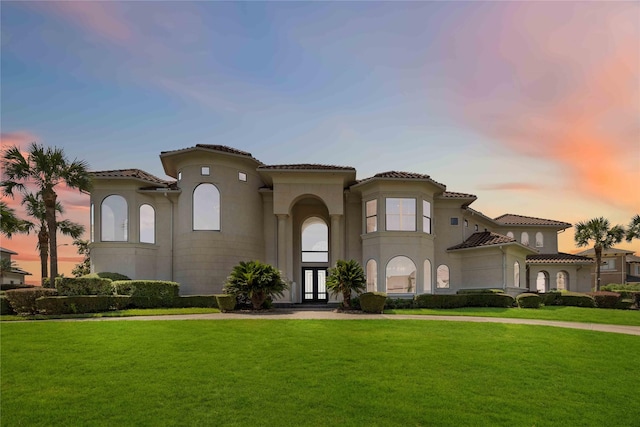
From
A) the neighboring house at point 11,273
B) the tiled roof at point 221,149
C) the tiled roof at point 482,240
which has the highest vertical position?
the tiled roof at point 221,149

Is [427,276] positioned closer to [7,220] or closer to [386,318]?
[386,318]

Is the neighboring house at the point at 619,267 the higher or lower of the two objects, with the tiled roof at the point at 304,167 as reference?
lower

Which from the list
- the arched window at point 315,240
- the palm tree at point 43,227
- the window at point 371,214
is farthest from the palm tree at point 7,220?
the window at point 371,214

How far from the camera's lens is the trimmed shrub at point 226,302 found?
22.7m

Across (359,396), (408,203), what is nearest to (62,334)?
(359,396)

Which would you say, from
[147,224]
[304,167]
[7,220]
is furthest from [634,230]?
[7,220]

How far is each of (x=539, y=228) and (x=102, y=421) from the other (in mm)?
42001

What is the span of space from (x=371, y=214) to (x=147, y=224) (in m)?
13.2

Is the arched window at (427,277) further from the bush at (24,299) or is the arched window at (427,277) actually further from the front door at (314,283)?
the bush at (24,299)

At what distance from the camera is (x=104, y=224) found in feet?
94.6

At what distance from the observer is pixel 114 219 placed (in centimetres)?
2889

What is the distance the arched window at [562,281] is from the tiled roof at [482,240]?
13.7 m

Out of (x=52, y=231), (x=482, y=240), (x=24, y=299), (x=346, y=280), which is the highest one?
(x=52, y=231)

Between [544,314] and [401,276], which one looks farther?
[401,276]
